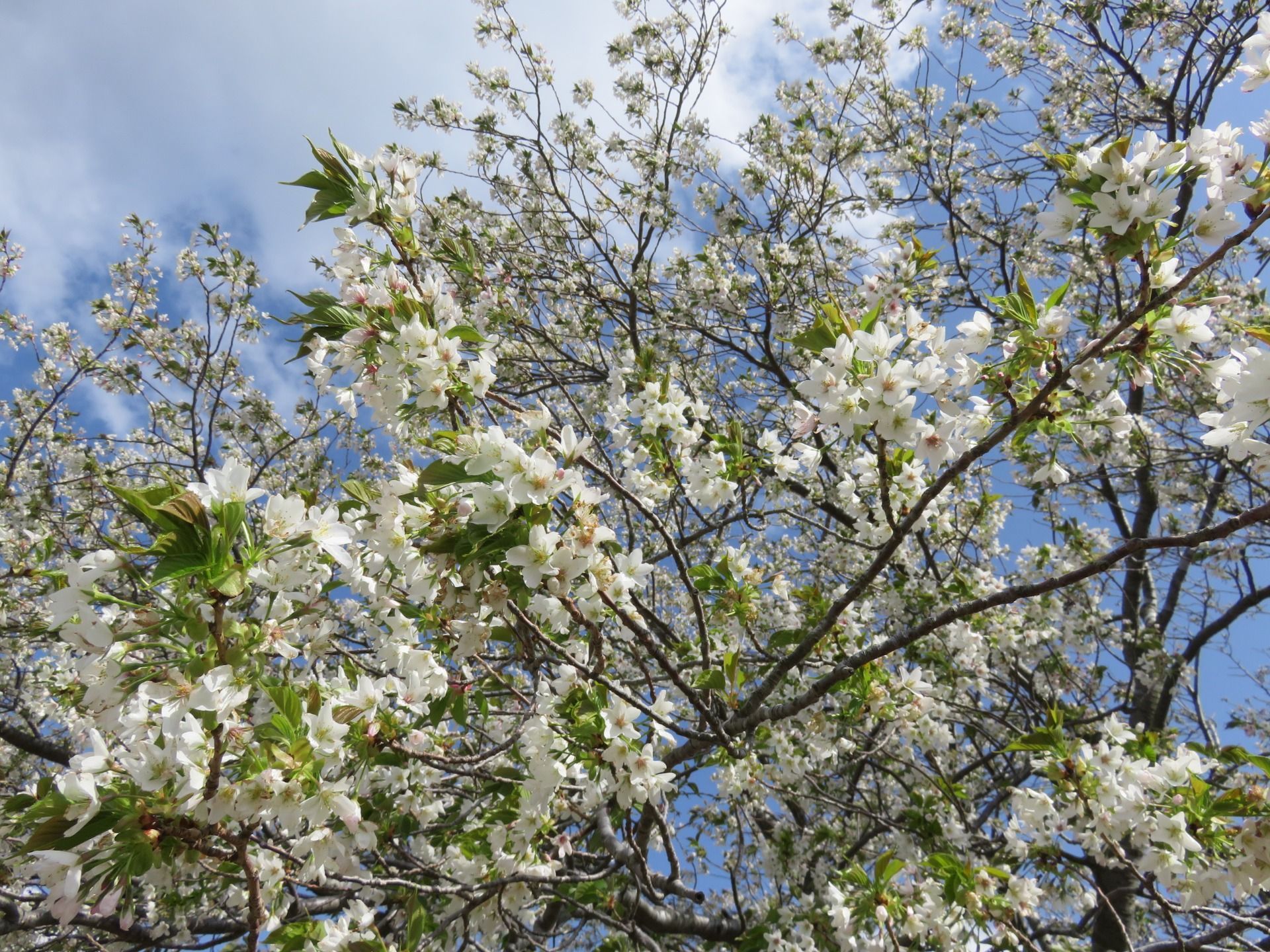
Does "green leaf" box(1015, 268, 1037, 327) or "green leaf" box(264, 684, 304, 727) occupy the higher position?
"green leaf" box(1015, 268, 1037, 327)

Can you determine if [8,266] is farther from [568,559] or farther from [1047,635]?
[1047,635]

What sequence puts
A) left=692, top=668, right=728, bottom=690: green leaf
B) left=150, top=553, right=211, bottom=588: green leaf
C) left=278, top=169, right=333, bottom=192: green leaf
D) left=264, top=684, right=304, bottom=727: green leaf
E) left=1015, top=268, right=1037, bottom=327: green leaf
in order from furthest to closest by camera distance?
left=692, top=668, right=728, bottom=690: green leaf < left=278, top=169, right=333, bottom=192: green leaf < left=1015, top=268, right=1037, bottom=327: green leaf < left=264, top=684, right=304, bottom=727: green leaf < left=150, top=553, right=211, bottom=588: green leaf

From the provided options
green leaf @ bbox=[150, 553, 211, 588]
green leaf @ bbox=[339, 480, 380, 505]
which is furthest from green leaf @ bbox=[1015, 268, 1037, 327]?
green leaf @ bbox=[150, 553, 211, 588]

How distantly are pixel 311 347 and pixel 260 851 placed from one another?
5.86 ft

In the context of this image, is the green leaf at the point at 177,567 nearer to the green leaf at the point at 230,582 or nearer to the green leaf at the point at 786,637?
the green leaf at the point at 230,582

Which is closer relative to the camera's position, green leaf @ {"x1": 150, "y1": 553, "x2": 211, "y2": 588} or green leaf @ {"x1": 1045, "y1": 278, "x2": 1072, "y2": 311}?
green leaf @ {"x1": 150, "y1": 553, "x2": 211, "y2": 588}

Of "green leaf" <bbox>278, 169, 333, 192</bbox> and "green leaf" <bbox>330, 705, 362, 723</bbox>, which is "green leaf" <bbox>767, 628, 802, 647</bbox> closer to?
"green leaf" <bbox>330, 705, 362, 723</bbox>

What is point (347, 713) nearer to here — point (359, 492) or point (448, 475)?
point (359, 492)

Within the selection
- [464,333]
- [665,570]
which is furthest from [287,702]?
[665,570]

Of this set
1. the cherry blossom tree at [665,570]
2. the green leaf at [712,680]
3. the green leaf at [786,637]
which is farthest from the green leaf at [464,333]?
the green leaf at [786,637]

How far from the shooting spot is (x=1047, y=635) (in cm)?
460

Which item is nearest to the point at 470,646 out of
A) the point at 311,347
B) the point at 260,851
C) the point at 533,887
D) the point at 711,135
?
the point at 311,347

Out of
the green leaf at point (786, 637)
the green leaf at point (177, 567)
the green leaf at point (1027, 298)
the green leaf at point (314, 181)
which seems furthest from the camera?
the green leaf at point (786, 637)

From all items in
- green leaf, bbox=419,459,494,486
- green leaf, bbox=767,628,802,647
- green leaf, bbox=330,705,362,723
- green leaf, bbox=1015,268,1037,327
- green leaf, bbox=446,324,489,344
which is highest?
green leaf, bbox=1015,268,1037,327
